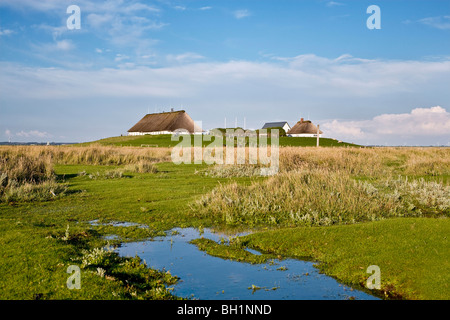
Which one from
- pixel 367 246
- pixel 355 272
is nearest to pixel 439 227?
pixel 367 246

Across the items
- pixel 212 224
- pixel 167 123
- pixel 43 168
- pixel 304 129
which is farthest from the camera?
pixel 304 129

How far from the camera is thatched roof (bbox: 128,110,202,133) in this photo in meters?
98.7

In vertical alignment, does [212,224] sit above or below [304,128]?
below

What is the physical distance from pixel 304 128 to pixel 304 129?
32cm

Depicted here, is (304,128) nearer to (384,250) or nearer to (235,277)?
(384,250)

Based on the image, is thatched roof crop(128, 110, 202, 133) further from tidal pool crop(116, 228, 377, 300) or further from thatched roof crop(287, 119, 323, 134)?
tidal pool crop(116, 228, 377, 300)

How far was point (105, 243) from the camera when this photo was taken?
1042cm

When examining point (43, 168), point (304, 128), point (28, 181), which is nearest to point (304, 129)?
point (304, 128)

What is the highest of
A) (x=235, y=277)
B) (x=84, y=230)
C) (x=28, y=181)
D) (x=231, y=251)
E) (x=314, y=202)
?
(x=28, y=181)

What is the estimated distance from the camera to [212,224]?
44.6 ft

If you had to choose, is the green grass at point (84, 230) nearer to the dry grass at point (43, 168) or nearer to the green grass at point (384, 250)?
the dry grass at point (43, 168)

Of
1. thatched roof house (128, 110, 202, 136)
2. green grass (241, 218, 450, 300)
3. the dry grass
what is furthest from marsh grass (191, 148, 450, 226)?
thatched roof house (128, 110, 202, 136)

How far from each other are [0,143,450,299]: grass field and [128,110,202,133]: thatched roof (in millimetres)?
72709
